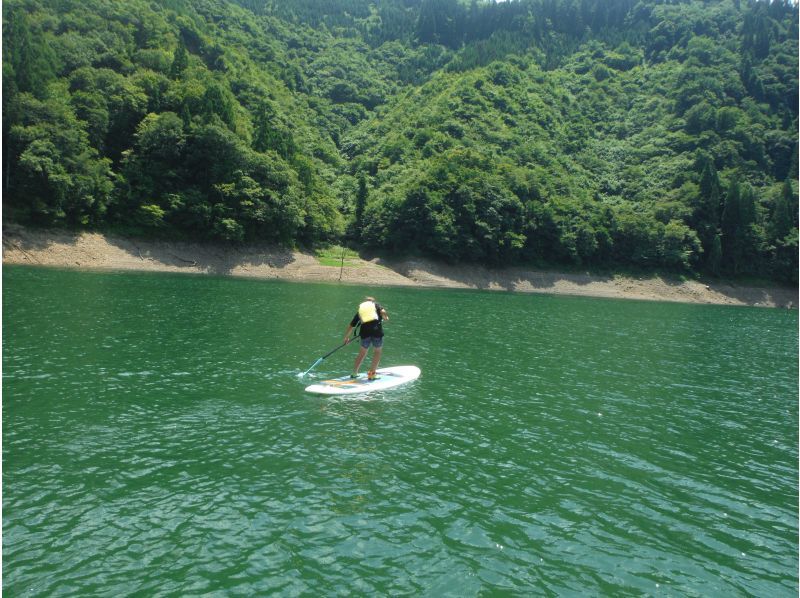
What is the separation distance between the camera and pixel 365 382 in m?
19.9

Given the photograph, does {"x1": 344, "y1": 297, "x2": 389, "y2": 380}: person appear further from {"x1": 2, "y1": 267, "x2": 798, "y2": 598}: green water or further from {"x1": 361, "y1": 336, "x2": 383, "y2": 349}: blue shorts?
{"x1": 2, "y1": 267, "x2": 798, "y2": 598}: green water

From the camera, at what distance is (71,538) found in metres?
8.71

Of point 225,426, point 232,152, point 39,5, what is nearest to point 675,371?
point 225,426

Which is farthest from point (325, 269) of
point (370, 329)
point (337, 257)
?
point (370, 329)

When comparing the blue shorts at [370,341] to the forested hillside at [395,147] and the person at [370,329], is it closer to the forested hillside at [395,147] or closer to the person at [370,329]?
the person at [370,329]

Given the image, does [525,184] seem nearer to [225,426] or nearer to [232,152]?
[232,152]

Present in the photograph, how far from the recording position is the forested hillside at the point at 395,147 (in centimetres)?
8231

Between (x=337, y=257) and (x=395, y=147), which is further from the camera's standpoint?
(x=395, y=147)

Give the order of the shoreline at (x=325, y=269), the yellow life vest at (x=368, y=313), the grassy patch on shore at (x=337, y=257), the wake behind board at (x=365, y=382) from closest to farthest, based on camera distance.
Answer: the wake behind board at (x=365, y=382)
the yellow life vest at (x=368, y=313)
the shoreline at (x=325, y=269)
the grassy patch on shore at (x=337, y=257)

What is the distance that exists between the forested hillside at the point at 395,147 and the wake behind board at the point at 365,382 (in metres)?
68.5

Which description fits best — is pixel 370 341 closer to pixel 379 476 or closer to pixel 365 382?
pixel 365 382

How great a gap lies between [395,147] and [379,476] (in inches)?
5631

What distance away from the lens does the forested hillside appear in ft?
270

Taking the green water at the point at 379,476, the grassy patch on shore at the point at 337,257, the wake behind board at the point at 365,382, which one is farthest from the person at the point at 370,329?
the grassy patch on shore at the point at 337,257
